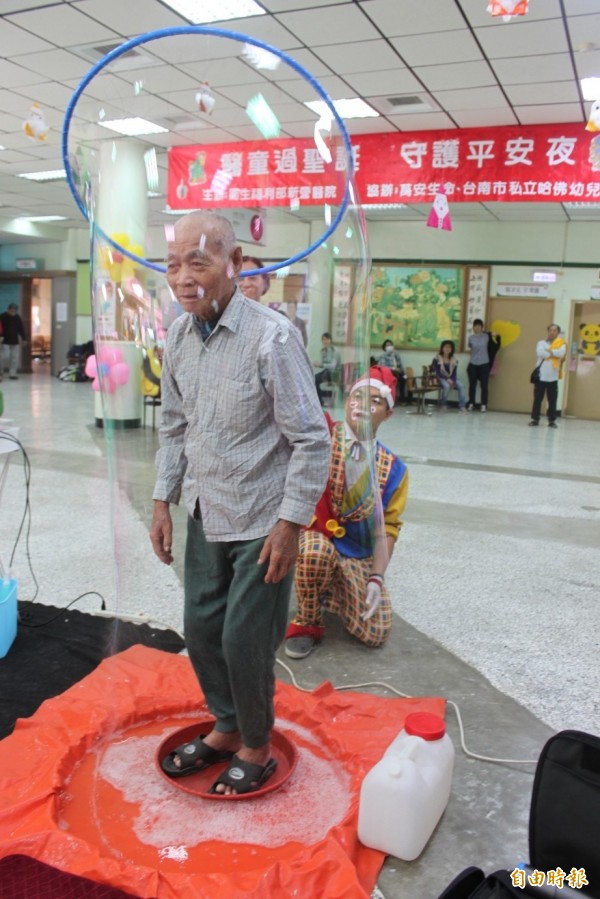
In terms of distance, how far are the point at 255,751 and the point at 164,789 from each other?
22cm

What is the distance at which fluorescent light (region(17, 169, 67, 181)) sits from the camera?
9958 millimetres

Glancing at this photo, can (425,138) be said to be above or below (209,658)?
above

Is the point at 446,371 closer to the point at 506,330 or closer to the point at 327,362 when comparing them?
the point at 506,330

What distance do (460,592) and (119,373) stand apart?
1.94 m

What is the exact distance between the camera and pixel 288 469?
149 cm

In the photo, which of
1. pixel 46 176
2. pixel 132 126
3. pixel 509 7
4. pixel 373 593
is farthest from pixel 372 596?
pixel 46 176

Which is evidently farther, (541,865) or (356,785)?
(356,785)

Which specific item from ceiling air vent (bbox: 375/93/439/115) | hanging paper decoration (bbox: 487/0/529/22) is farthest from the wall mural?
hanging paper decoration (bbox: 487/0/529/22)

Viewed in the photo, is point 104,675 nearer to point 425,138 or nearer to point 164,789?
point 164,789

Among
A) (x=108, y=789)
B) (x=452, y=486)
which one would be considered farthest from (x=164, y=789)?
(x=452, y=486)

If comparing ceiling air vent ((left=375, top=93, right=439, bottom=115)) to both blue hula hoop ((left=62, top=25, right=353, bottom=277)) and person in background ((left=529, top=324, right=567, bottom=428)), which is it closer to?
person in background ((left=529, top=324, right=567, bottom=428))

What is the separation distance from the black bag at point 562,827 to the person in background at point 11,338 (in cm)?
1453

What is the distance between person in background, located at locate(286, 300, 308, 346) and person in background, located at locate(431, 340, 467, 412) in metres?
10.1

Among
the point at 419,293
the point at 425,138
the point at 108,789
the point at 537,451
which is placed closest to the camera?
the point at 108,789
